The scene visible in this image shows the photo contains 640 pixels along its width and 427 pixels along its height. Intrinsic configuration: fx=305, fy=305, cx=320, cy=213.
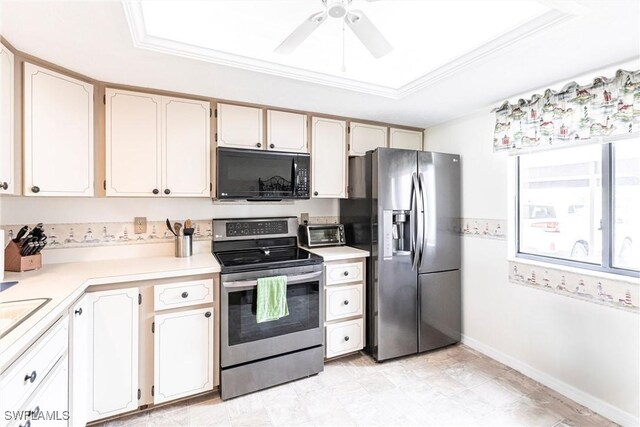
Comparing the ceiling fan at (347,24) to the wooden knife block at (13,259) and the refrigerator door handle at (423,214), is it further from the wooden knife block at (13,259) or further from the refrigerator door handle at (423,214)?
the wooden knife block at (13,259)

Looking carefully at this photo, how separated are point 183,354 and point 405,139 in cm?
281

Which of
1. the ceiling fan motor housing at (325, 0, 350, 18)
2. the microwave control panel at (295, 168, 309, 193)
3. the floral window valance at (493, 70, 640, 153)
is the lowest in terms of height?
the microwave control panel at (295, 168, 309, 193)

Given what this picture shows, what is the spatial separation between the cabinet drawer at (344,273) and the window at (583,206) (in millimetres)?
1383

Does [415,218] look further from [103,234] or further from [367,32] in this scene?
[103,234]

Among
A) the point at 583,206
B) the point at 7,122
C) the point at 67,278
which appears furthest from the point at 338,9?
the point at 583,206

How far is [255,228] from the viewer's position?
2.75 meters

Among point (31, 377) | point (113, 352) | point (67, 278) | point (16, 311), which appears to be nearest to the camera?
point (31, 377)

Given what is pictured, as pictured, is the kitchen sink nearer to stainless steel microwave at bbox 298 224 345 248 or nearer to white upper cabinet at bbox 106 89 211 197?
white upper cabinet at bbox 106 89 211 197

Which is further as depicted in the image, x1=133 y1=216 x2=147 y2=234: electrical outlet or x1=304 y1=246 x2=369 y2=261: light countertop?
x1=304 y1=246 x2=369 y2=261: light countertop

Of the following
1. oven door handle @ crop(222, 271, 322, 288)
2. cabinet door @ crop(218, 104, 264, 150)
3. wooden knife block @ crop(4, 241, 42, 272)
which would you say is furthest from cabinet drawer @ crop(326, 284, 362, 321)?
wooden knife block @ crop(4, 241, 42, 272)

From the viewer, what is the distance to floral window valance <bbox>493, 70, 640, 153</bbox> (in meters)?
1.83

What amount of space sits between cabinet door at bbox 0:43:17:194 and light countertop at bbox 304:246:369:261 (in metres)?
1.96

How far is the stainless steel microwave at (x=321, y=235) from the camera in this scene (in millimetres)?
2871

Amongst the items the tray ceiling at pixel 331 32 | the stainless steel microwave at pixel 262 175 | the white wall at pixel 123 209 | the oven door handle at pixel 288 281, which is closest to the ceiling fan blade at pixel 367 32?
the tray ceiling at pixel 331 32
